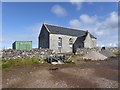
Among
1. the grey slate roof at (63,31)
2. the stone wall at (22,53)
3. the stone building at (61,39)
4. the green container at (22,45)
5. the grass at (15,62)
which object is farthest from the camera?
the grey slate roof at (63,31)

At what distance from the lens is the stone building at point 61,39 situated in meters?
46.6

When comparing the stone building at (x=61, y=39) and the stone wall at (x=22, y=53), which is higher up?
the stone building at (x=61, y=39)

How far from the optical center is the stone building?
4662 cm

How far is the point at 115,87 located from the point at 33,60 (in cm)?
1509

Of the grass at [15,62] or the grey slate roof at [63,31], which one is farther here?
the grey slate roof at [63,31]

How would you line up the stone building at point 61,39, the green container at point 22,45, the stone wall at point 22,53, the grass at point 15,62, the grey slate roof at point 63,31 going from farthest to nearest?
the grey slate roof at point 63,31, the stone building at point 61,39, the green container at point 22,45, the stone wall at point 22,53, the grass at point 15,62

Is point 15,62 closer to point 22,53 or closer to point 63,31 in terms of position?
point 22,53

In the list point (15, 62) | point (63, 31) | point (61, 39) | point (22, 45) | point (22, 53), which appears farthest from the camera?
point (63, 31)

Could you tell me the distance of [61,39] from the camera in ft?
159

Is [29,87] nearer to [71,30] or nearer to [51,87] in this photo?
[51,87]

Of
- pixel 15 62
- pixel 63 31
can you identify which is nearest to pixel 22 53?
pixel 15 62

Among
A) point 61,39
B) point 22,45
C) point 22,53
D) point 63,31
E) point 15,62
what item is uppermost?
point 63,31

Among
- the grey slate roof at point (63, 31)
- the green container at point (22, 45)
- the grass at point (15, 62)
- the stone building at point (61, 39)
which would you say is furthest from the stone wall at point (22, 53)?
the grey slate roof at point (63, 31)

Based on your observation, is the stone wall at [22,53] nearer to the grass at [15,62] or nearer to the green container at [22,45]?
the grass at [15,62]
